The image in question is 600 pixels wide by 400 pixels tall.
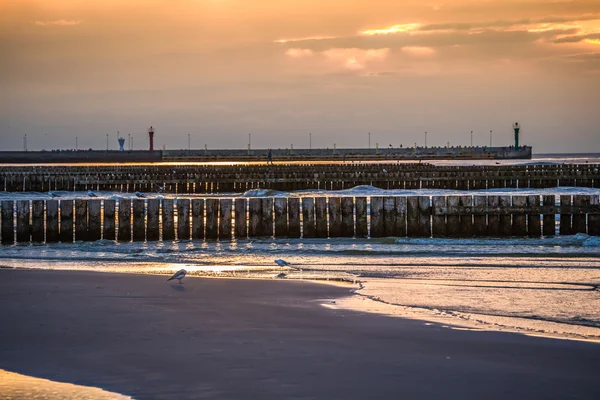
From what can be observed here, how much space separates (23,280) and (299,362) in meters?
6.96

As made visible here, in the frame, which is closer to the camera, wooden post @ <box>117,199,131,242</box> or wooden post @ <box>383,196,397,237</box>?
wooden post @ <box>117,199,131,242</box>

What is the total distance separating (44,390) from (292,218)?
47.8 ft

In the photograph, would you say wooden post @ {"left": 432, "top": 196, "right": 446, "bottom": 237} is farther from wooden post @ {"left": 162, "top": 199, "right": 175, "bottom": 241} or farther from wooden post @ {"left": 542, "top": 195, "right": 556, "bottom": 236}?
wooden post @ {"left": 162, "top": 199, "right": 175, "bottom": 241}

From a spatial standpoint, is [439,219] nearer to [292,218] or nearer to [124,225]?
[292,218]

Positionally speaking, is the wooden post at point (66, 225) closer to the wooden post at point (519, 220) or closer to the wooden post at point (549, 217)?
the wooden post at point (519, 220)

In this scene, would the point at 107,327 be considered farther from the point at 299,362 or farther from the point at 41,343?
the point at 299,362

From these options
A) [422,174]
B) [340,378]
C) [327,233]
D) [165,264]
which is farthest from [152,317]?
[422,174]

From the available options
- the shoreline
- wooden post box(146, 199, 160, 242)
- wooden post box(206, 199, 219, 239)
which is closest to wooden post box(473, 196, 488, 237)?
wooden post box(206, 199, 219, 239)

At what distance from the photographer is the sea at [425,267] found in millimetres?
10391

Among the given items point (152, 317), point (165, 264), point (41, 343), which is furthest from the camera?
point (165, 264)

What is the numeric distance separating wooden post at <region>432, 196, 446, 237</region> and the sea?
0.55 meters

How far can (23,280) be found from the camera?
1319 centimetres

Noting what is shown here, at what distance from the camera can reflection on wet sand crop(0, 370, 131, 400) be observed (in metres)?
6.64

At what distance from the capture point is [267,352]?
805 centimetres
